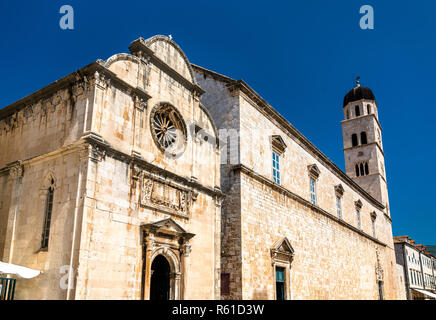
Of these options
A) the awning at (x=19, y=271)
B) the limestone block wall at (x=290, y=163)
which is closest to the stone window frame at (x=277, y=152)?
the limestone block wall at (x=290, y=163)

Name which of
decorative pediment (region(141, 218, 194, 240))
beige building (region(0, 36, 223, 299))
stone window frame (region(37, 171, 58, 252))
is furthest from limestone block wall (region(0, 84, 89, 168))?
decorative pediment (region(141, 218, 194, 240))

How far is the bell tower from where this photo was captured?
40812mm

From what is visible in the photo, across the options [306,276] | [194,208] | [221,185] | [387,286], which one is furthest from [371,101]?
[194,208]

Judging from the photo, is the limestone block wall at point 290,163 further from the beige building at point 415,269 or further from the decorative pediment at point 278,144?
the beige building at point 415,269

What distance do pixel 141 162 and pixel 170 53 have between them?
4.55 meters

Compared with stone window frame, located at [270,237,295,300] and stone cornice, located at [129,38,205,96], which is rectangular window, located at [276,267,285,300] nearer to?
stone window frame, located at [270,237,295,300]

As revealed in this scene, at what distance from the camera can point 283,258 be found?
17.8m

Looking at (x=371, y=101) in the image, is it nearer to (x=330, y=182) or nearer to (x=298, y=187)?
(x=330, y=182)

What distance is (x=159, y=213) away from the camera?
1181cm

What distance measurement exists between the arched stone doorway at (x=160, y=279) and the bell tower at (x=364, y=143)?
106 ft

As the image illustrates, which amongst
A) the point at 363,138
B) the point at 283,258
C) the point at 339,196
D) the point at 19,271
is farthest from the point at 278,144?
the point at 363,138

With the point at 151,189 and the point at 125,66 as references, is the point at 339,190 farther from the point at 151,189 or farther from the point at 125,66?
the point at 125,66

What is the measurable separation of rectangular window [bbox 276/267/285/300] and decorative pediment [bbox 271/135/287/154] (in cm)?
587

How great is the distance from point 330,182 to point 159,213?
17.1 meters
